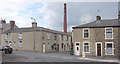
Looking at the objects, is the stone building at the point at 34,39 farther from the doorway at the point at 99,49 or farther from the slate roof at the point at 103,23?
the doorway at the point at 99,49

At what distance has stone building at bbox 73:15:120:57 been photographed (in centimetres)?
3338

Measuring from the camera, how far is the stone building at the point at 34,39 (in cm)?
4757

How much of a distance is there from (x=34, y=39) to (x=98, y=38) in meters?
18.5

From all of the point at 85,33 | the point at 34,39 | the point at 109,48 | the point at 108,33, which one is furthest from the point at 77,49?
the point at 34,39

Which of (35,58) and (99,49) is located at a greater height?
(99,49)

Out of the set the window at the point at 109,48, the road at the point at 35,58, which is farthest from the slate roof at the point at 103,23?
the road at the point at 35,58

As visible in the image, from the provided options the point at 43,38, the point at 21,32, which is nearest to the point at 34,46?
the point at 43,38

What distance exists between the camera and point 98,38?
34469 mm

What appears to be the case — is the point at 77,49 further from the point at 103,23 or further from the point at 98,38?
the point at 103,23

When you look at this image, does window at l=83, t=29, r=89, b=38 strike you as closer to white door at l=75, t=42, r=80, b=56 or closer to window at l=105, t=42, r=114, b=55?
white door at l=75, t=42, r=80, b=56

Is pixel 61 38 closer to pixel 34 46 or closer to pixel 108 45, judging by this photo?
pixel 34 46

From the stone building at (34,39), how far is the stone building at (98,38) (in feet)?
43.9

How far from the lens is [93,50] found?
113 feet

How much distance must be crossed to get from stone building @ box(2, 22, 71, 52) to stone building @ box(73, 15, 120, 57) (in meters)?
13.4
